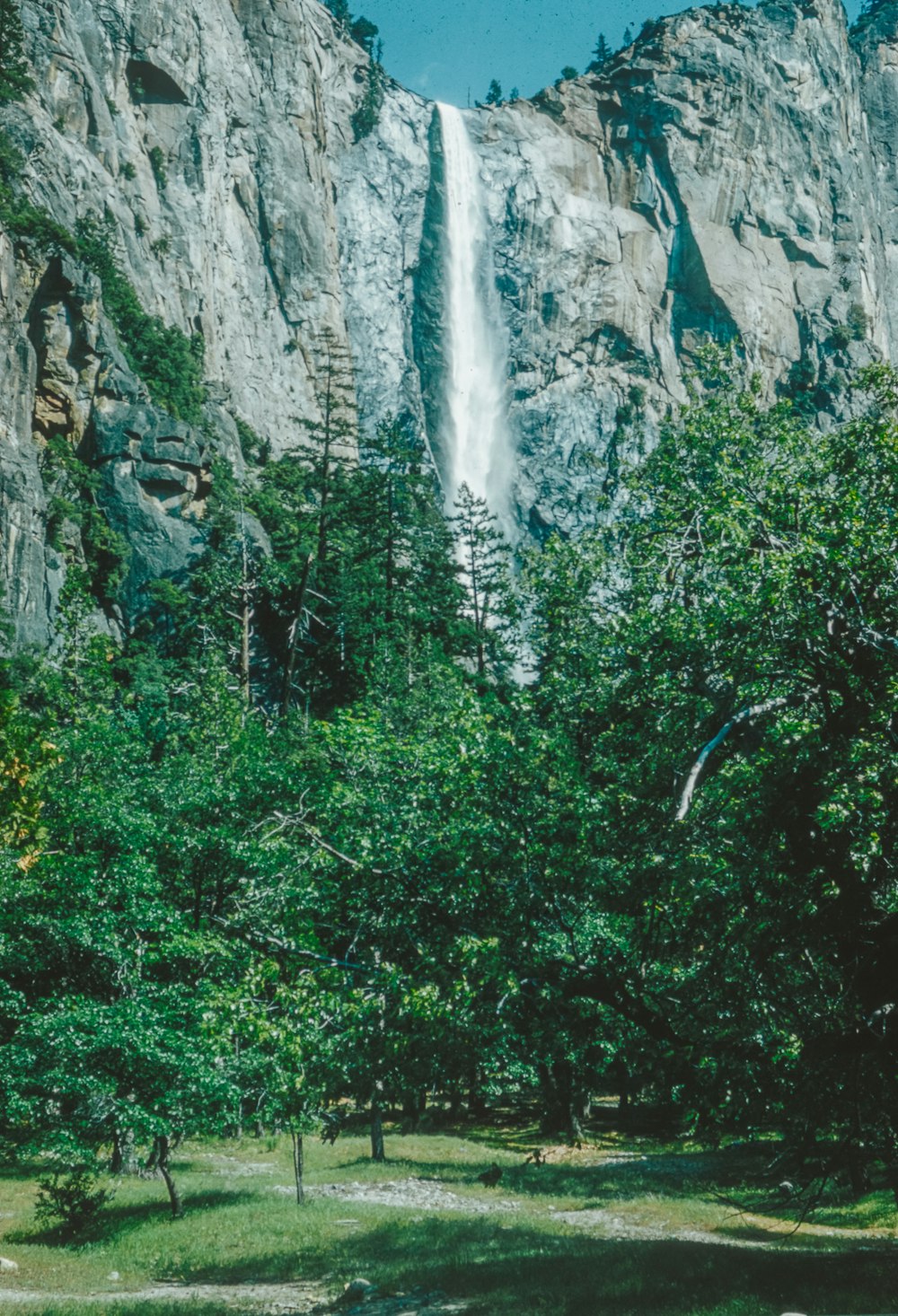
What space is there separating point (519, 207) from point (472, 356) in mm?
17244

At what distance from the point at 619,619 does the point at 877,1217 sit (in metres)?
14.8

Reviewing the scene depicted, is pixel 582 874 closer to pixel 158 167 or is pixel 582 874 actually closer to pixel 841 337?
pixel 158 167

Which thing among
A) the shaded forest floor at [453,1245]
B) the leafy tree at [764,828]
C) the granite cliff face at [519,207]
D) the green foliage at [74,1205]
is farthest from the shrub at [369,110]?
the green foliage at [74,1205]

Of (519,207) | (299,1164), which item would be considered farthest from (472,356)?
(299,1164)

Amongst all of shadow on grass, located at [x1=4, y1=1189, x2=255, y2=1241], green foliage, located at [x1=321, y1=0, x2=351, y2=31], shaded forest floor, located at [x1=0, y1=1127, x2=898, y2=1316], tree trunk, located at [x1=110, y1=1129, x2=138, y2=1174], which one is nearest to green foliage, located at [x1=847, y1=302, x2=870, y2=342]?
green foliage, located at [x1=321, y1=0, x2=351, y2=31]

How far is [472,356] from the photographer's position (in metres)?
108

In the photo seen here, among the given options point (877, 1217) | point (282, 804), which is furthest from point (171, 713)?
point (877, 1217)

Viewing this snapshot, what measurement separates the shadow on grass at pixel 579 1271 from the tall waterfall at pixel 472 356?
84.1m

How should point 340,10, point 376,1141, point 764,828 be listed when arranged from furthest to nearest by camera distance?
point 340,10
point 376,1141
point 764,828

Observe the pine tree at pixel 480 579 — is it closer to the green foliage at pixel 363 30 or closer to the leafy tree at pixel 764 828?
the leafy tree at pixel 764 828

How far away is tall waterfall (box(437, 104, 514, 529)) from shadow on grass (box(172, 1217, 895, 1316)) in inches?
3312

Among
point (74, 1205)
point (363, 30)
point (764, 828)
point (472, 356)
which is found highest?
point (363, 30)

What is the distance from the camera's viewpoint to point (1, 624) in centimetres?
5022

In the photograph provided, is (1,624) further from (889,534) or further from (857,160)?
(857,160)
